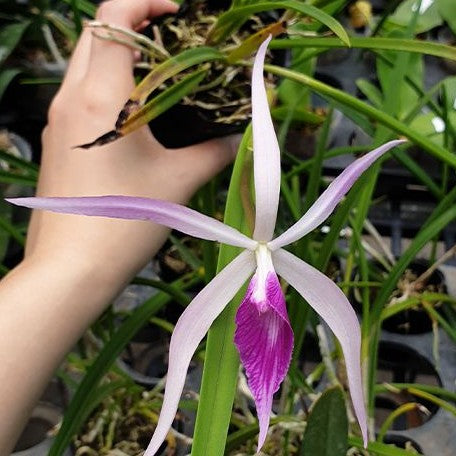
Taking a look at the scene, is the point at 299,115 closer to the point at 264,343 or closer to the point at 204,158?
the point at 204,158

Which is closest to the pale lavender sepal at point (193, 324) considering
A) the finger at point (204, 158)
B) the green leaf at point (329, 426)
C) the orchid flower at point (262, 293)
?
the orchid flower at point (262, 293)

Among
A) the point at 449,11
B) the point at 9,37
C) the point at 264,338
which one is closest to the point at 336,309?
the point at 264,338

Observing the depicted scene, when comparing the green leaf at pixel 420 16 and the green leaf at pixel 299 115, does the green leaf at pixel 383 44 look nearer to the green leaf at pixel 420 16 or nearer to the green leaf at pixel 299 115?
the green leaf at pixel 299 115

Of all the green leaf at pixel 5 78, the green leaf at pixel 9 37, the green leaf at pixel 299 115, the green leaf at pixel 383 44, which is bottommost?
the green leaf at pixel 383 44

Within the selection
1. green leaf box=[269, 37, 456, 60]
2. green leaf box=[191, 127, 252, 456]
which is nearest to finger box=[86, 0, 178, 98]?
green leaf box=[269, 37, 456, 60]

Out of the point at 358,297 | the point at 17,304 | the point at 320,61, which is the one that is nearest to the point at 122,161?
the point at 17,304

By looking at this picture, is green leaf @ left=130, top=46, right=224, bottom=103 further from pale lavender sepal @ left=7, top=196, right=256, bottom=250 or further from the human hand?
pale lavender sepal @ left=7, top=196, right=256, bottom=250
